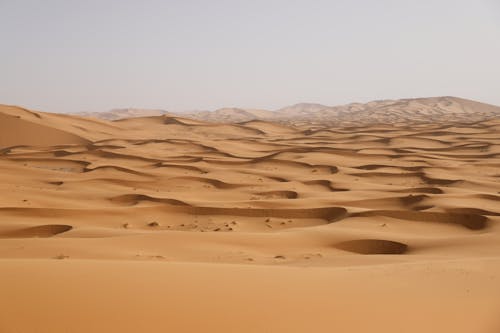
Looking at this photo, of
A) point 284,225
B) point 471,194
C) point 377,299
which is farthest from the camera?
point 471,194

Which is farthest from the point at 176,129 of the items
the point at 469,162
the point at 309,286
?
the point at 309,286

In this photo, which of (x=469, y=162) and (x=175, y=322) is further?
(x=469, y=162)

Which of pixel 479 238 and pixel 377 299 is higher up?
pixel 377 299

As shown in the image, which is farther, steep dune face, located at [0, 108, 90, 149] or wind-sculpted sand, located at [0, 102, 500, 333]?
steep dune face, located at [0, 108, 90, 149]

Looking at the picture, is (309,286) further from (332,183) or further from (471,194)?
(332,183)

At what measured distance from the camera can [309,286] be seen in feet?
10.3

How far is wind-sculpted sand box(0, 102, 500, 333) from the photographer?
259 cm

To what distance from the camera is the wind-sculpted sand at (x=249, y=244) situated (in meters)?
2.59

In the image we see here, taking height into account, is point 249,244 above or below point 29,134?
below

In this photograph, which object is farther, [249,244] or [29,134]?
[29,134]

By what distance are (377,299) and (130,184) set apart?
28.3ft

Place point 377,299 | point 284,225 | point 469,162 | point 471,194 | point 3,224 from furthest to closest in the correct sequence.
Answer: point 469,162 → point 471,194 → point 284,225 → point 3,224 → point 377,299

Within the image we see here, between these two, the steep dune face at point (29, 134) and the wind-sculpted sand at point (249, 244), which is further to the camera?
the steep dune face at point (29, 134)

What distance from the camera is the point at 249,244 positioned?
5695 mm
